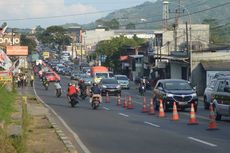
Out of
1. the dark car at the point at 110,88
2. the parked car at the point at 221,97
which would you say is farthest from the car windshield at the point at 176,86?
the dark car at the point at 110,88

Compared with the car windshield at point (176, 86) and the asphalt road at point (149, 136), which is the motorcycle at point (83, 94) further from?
the asphalt road at point (149, 136)

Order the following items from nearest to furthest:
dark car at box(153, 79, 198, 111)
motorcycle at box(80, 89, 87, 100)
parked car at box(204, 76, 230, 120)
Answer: parked car at box(204, 76, 230, 120) → dark car at box(153, 79, 198, 111) → motorcycle at box(80, 89, 87, 100)

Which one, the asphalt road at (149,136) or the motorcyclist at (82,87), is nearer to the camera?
the asphalt road at (149,136)

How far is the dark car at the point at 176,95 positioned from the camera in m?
29.8

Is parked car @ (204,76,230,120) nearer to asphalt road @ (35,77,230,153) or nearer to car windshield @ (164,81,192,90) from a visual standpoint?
asphalt road @ (35,77,230,153)

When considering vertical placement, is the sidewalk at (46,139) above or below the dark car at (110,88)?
above

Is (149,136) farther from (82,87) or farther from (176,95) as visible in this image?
(82,87)

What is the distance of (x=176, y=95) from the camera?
97.8ft

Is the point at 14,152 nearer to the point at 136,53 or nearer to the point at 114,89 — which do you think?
the point at 114,89

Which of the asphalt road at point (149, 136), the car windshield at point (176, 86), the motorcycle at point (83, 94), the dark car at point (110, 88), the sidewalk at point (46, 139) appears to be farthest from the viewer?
the dark car at point (110, 88)

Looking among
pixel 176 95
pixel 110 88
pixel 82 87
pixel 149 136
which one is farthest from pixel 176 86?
pixel 110 88

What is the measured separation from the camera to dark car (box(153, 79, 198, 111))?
97.7 feet

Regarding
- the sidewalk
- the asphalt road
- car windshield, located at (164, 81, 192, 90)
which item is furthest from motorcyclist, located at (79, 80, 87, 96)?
the sidewalk

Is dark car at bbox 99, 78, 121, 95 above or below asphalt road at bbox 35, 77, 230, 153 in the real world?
below
